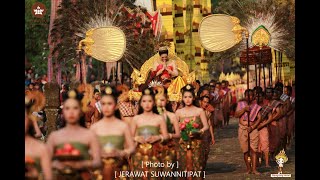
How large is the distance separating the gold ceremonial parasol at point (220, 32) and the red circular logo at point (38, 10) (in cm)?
291

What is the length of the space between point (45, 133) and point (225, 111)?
4819 mm

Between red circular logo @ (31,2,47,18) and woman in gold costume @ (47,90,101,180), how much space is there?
549 cm

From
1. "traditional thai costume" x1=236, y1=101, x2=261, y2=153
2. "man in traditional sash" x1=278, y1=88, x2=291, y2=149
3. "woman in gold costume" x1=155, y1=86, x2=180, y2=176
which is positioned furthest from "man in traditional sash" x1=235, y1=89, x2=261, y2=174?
"woman in gold costume" x1=155, y1=86, x2=180, y2=176

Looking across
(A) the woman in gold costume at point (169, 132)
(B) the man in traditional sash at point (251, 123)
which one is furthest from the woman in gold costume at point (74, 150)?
(B) the man in traditional sash at point (251, 123)

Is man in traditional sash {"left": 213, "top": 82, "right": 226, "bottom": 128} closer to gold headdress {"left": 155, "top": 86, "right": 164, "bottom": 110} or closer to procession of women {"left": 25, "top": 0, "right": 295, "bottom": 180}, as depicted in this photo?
procession of women {"left": 25, "top": 0, "right": 295, "bottom": 180}

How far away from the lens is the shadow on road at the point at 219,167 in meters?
18.5

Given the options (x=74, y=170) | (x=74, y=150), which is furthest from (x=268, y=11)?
(x=74, y=170)

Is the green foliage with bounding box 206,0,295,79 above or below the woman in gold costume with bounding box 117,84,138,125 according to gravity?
above

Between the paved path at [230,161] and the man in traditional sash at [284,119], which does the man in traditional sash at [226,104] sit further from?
the man in traditional sash at [284,119]

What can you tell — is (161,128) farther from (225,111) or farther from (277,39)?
(225,111)

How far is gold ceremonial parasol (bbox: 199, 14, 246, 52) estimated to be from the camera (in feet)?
60.5

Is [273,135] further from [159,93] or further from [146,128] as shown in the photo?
[146,128]

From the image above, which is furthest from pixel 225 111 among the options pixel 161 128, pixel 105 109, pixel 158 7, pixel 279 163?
pixel 105 109

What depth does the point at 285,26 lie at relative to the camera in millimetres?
18344
